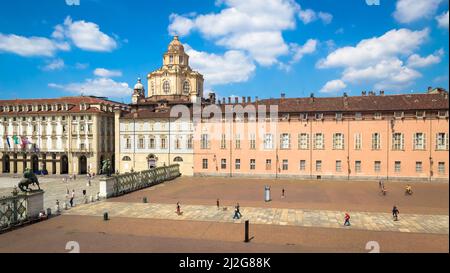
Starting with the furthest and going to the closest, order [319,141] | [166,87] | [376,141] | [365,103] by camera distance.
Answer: [166,87] → [319,141] → [365,103] → [376,141]

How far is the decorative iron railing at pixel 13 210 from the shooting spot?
19594 mm

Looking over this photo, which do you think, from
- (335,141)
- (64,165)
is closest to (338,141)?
(335,141)

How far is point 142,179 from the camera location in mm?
38062

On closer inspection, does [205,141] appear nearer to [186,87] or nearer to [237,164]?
[237,164]

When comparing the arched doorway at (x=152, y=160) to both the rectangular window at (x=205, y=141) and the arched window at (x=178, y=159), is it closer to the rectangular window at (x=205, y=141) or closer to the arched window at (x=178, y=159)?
the arched window at (x=178, y=159)

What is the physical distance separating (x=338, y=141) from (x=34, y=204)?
1520 inches

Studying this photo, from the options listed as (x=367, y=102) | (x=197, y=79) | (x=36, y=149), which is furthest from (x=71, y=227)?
(x=197, y=79)

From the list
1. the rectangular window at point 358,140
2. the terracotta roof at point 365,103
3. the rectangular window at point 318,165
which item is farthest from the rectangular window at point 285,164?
the rectangular window at point 358,140

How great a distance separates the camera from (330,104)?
4619 centimetres

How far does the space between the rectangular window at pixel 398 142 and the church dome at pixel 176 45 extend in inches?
1913

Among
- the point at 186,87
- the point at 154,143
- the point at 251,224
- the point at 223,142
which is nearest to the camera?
the point at 251,224

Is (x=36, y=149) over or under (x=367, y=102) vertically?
under
